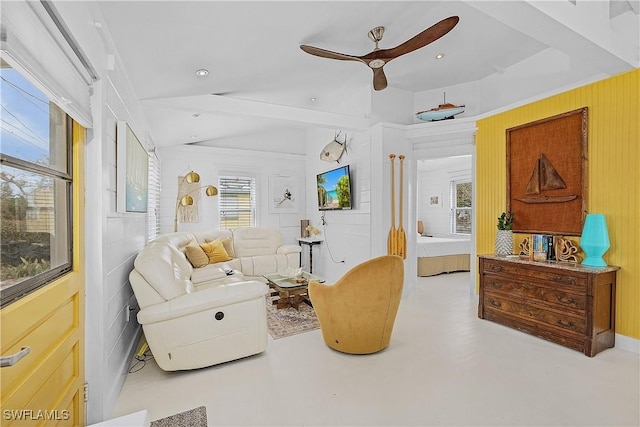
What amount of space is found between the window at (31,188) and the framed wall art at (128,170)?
64 cm

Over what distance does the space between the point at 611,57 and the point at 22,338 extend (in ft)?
13.8

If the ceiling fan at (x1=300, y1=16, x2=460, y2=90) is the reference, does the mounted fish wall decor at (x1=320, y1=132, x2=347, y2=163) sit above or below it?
below

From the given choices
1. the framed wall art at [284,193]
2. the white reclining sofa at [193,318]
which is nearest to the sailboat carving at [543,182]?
the white reclining sofa at [193,318]

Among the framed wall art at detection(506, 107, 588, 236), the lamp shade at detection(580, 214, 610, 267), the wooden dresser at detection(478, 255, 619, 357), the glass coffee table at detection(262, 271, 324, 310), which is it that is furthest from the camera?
the glass coffee table at detection(262, 271, 324, 310)

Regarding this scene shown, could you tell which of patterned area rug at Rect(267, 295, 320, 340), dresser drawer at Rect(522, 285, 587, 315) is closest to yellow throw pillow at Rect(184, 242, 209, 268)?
patterned area rug at Rect(267, 295, 320, 340)

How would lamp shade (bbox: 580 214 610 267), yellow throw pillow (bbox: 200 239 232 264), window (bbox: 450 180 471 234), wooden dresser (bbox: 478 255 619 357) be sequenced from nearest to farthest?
wooden dresser (bbox: 478 255 619 357), lamp shade (bbox: 580 214 610 267), yellow throw pillow (bbox: 200 239 232 264), window (bbox: 450 180 471 234)

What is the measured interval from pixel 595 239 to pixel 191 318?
11.9 feet

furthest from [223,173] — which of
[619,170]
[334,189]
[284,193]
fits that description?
[619,170]

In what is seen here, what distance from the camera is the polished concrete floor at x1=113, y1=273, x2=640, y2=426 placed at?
1.93 meters

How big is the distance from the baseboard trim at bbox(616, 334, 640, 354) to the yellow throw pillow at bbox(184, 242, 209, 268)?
16.3 feet

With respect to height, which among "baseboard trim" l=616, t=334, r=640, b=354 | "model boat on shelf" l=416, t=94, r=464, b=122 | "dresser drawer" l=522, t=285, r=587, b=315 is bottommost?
"baseboard trim" l=616, t=334, r=640, b=354

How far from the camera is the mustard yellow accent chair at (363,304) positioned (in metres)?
2.59

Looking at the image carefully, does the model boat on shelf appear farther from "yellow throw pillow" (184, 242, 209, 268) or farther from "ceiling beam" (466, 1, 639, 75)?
"yellow throw pillow" (184, 242, 209, 268)

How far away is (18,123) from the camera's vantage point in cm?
119
